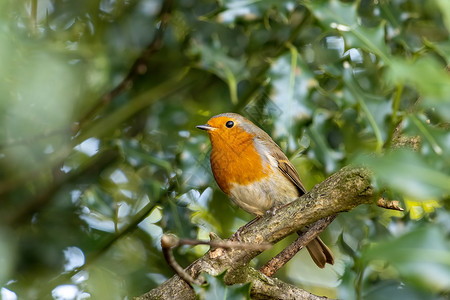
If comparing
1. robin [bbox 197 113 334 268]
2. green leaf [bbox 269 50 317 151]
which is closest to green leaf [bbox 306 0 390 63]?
green leaf [bbox 269 50 317 151]

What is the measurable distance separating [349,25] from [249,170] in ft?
4.71

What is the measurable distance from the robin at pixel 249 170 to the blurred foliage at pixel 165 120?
14 centimetres

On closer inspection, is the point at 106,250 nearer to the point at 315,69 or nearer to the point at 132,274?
the point at 132,274

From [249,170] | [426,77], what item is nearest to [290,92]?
[249,170]

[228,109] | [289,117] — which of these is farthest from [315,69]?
[289,117]

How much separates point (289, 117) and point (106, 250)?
4.33 feet

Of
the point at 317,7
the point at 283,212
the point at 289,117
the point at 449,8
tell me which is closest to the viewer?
the point at 449,8

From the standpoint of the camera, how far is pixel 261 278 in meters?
2.81

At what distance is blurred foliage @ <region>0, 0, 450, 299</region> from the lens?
10.3 ft

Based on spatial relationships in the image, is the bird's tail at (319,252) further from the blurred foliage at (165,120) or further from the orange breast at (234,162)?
the orange breast at (234,162)

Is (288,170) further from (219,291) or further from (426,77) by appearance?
(426,77)

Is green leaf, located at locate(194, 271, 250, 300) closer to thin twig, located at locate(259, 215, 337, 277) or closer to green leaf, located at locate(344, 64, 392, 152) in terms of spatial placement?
thin twig, located at locate(259, 215, 337, 277)

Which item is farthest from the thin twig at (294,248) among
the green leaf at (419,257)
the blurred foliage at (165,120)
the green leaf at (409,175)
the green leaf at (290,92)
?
the green leaf at (419,257)

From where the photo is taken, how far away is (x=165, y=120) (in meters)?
4.02
